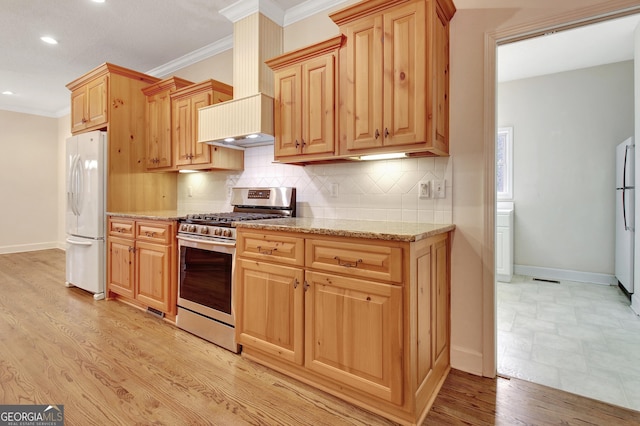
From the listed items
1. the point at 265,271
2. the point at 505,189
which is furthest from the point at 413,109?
the point at 505,189

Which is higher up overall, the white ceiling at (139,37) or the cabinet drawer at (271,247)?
the white ceiling at (139,37)

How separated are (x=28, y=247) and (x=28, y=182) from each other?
1.26 m

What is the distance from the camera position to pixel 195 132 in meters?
3.30

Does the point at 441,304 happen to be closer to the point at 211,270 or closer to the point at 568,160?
the point at 211,270

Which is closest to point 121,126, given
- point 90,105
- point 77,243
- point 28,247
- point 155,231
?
point 90,105

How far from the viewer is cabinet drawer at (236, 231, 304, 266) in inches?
76.1

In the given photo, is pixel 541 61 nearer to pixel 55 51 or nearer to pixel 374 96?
pixel 374 96

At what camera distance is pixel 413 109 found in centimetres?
190

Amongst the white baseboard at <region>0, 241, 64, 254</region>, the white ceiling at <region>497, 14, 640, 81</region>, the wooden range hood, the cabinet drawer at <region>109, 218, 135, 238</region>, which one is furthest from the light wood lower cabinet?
the white baseboard at <region>0, 241, 64, 254</region>

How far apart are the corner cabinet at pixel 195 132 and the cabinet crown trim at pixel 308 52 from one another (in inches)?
34.3

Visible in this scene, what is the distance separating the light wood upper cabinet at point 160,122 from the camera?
11.6 ft

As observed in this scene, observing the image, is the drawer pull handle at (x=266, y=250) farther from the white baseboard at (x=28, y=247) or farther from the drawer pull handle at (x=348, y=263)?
the white baseboard at (x=28, y=247)

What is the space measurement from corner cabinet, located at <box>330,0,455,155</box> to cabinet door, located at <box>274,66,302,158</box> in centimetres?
39

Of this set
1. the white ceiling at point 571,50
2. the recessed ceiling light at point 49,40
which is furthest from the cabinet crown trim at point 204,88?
the white ceiling at point 571,50
